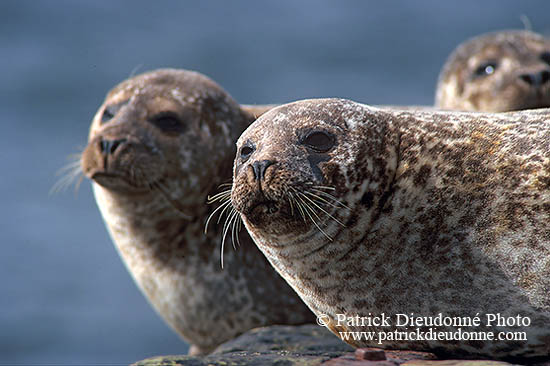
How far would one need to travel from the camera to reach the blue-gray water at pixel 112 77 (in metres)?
23.1

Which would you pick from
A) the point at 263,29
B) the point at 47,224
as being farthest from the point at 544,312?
the point at 263,29

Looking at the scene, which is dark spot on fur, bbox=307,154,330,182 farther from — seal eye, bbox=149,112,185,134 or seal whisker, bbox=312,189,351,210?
seal eye, bbox=149,112,185,134

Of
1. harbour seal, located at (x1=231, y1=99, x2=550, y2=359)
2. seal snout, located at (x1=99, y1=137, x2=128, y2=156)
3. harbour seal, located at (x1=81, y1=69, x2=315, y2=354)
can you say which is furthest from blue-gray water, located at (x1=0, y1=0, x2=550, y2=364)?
harbour seal, located at (x1=231, y1=99, x2=550, y2=359)

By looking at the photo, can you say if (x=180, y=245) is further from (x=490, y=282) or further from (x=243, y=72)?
(x=243, y=72)

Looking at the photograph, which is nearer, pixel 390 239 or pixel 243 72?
pixel 390 239

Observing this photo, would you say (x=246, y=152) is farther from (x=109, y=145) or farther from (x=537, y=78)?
(x=537, y=78)

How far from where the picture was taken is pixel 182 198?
26.6 ft

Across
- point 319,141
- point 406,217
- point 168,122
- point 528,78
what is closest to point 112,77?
point 528,78

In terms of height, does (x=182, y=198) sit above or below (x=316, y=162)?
above

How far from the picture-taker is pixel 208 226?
8.23 meters

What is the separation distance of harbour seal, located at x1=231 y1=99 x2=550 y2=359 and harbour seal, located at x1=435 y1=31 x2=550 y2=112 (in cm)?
502

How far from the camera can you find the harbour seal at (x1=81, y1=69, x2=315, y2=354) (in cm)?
782

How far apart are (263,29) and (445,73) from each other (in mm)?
26494

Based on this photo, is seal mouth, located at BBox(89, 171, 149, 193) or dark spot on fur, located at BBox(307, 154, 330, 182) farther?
seal mouth, located at BBox(89, 171, 149, 193)
